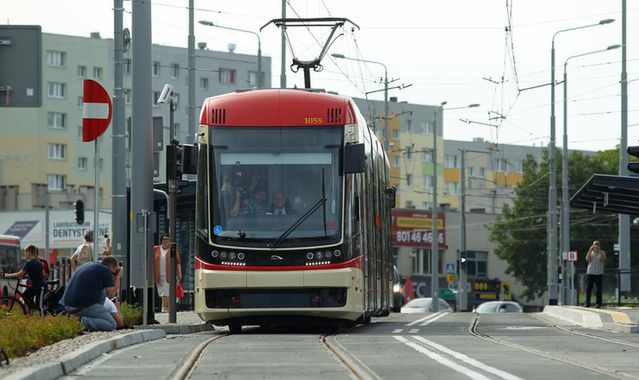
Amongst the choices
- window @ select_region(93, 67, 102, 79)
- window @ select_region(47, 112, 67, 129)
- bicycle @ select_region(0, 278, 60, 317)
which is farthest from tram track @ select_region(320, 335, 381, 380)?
window @ select_region(93, 67, 102, 79)

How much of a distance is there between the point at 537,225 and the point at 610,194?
64515 millimetres

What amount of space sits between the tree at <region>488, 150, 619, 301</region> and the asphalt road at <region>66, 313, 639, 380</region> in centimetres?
6907

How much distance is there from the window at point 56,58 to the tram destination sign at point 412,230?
83.5 ft

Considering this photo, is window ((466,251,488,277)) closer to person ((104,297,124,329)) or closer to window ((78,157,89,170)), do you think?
window ((78,157,89,170))

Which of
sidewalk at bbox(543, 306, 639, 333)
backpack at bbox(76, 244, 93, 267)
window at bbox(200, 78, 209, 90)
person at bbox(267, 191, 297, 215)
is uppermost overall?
window at bbox(200, 78, 209, 90)

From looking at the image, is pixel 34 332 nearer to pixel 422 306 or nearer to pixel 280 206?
pixel 280 206

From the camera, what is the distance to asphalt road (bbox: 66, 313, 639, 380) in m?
13.8

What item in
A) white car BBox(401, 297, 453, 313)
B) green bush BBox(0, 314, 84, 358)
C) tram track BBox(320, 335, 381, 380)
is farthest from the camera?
white car BBox(401, 297, 453, 313)

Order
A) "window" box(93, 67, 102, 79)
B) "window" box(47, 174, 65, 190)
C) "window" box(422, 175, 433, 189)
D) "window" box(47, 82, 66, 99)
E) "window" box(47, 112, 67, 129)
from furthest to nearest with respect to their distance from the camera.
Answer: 1. "window" box(422, 175, 433, 189)
2. "window" box(93, 67, 102, 79)
3. "window" box(47, 82, 66, 99)
4. "window" box(47, 112, 67, 129)
5. "window" box(47, 174, 65, 190)

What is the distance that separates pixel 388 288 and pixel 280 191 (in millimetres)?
8696

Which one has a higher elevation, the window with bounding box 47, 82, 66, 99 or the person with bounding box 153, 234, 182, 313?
the window with bounding box 47, 82, 66, 99

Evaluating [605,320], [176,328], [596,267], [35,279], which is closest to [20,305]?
[35,279]

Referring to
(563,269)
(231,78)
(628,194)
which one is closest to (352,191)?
(628,194)

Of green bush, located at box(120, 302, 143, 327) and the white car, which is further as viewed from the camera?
the white car
